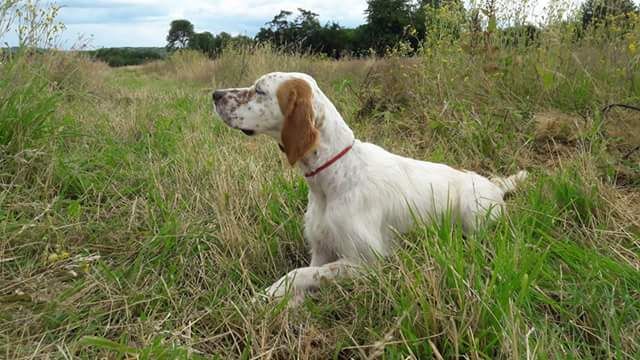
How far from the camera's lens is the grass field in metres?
1.56

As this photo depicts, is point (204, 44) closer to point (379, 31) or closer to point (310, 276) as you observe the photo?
point (379, 31)

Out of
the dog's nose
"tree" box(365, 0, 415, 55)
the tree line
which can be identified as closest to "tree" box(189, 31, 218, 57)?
the tree line

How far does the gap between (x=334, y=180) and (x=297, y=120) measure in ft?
1.01

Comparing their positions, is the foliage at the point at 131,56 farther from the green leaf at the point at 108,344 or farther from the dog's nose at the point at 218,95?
the green leaf at the point at 108,344

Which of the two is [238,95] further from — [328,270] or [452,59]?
[452,59]

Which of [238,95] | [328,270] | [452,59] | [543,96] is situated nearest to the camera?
[328,270]

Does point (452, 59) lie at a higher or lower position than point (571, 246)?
higher

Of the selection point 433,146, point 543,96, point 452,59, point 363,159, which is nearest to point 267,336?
point 363,159

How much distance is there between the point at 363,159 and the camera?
2480 millimetres

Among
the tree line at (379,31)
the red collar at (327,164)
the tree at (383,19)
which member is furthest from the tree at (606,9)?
the tree at (383,19)

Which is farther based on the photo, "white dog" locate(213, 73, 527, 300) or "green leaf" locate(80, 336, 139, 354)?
"white dog" locate(213, 73, 527, 300)

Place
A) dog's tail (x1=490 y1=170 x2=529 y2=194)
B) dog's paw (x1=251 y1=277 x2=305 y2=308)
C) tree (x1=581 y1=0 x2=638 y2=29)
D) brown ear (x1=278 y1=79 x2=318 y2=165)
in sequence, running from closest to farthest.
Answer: dog's paw (x1=251 y1=277 x2=305 y2=308)
brown ear (x1=278 y1=79 x2=318 y2=165)
dog's tail (x1=490 y1=170 x2=529 y2=194)
tree (x1=581 y1=0 x2=638 y2=29)

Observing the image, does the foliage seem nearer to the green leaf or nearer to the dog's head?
the dog's head

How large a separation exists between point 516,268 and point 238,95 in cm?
148
